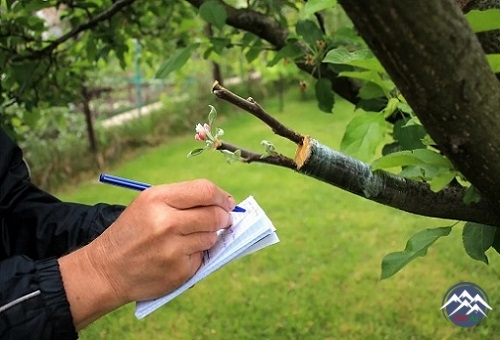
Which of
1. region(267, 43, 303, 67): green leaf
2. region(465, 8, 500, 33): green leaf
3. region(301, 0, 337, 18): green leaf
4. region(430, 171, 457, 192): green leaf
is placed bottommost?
region(267, 43, 303, 67): green leaf

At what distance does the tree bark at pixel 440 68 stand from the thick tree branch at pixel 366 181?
0.15 meters

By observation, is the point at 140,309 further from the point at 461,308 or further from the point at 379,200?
the point at 461,308

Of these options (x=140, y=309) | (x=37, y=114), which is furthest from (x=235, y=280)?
(x=140, y=309)

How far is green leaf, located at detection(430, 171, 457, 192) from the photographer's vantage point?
74 cm

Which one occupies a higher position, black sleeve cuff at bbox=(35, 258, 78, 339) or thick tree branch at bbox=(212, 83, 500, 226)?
thick tree branch at bbox=(212, 83, 500, 226)

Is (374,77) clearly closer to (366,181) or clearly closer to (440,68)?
(366,181)

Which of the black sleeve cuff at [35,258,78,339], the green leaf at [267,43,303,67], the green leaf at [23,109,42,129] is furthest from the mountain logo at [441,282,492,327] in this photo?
the green leaf at [23,109,42,129]

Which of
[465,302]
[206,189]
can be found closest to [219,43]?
[206,189]

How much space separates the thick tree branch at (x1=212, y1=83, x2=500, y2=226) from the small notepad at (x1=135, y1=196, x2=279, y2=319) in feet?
0.60

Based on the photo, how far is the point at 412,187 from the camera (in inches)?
31.4

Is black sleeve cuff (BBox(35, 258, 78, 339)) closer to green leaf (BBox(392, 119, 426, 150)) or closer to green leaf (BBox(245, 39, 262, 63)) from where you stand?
green leaf (BBox(392, 119, 426, 150))

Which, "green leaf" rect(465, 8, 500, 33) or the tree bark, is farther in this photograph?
"green leaf" rect(465, 8, 500, 33)

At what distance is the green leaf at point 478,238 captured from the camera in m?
0.92

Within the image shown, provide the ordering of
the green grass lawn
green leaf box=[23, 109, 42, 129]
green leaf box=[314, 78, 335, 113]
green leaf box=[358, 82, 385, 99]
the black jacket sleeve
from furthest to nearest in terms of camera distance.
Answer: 1. the green grass lawn
2. green leaf box=[23, 109, 42, 129]
3. green leaf box=[314, 78, 335, 113]
4. the black jacket sleeve
5. green leaf box=[358, 82, 385, 99]
